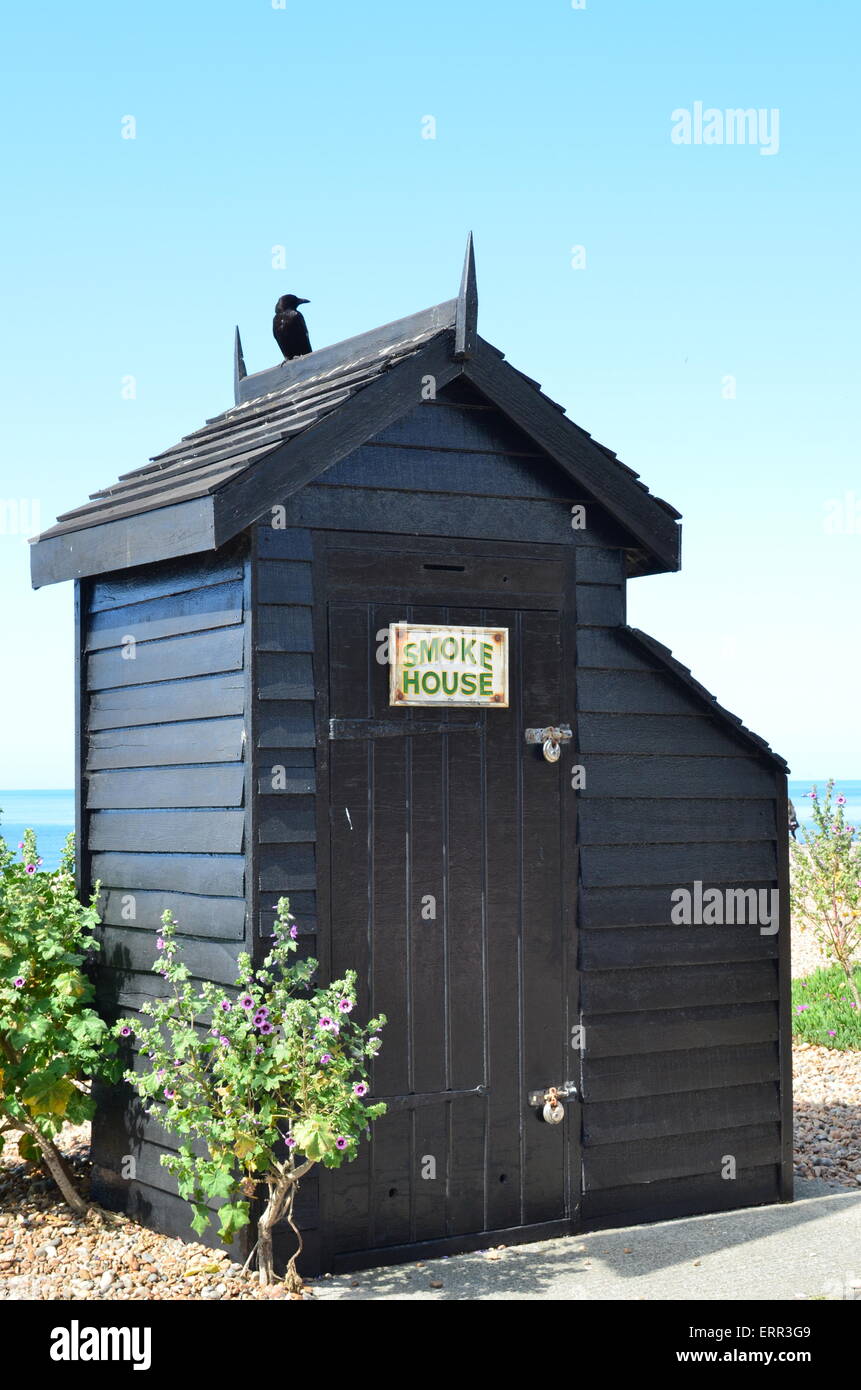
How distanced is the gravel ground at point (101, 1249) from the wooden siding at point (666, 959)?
1046 millimetres

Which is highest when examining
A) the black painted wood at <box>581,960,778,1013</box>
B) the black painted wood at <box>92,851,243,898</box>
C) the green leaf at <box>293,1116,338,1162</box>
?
the black painted wood at <box>92,851,243,898</box>

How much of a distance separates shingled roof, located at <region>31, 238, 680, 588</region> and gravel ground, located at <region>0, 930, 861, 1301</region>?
2.78 m

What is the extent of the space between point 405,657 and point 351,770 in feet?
1.75

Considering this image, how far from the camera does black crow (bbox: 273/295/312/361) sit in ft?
25.4

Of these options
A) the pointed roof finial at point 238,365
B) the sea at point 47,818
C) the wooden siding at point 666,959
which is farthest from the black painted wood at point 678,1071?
the sea at point 47,818

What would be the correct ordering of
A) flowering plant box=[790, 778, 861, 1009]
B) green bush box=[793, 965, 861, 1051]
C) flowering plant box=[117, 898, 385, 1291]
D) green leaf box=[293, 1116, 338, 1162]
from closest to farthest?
green leaf box=[293, 1116, 338, 1162] < flowering plant box=[117, 898, 385, 1291] < green bush box=[793, 965, 861, 1051] < flowering plant box=[790, 778, 861, 1009]

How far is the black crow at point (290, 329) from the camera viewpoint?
7.74 meters

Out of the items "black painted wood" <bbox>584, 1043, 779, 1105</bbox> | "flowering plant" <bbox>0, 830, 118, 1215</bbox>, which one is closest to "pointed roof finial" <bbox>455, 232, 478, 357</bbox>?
"flowering plant" <bbox>0, 830, 118, 1215</bbox>

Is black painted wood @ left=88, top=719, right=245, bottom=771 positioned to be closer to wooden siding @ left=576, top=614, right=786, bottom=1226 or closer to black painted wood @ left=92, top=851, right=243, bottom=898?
black painted wood @ left=92, top=851, right=243, bottom=898

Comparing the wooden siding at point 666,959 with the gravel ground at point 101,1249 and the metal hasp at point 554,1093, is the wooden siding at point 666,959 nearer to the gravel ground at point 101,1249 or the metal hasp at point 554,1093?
the metal hasp at point 554,1093

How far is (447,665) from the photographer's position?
6.04 metres

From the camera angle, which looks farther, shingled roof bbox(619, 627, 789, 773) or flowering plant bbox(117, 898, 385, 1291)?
shingled roof bbox(619, 627, 789, 773)
